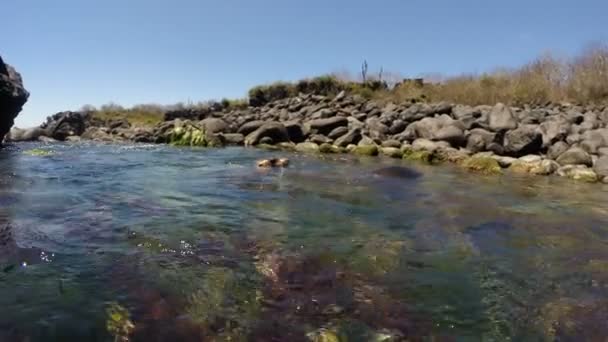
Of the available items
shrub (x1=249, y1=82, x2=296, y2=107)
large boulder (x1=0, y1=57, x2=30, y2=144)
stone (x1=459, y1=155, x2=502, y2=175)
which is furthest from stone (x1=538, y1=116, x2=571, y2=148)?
shrub (x1=249, y1=82, x2=296, y2=107)

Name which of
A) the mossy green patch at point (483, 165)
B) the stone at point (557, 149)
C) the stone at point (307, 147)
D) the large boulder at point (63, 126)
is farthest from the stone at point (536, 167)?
the large boulder at point (63, 126)

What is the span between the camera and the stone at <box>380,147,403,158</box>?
51.5 ft

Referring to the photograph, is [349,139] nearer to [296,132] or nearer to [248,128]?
[296,132]

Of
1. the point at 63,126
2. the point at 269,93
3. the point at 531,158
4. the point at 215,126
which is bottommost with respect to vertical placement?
the point at 531,158

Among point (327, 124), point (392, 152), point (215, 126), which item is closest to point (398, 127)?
point (327, 124)

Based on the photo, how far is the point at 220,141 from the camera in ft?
67.4

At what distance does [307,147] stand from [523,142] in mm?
7487

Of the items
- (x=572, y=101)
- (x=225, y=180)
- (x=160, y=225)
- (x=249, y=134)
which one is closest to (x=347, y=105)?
(x=249, y=134)

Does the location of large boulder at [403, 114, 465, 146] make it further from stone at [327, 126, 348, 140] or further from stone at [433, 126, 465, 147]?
stone at [327, 126, 348, 140]

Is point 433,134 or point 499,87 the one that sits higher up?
point 499,87

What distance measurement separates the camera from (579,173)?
38.4 feet

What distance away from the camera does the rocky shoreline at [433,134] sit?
13.1 m

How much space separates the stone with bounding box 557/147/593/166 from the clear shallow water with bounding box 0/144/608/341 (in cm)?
431

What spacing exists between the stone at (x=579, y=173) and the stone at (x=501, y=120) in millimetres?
3266
